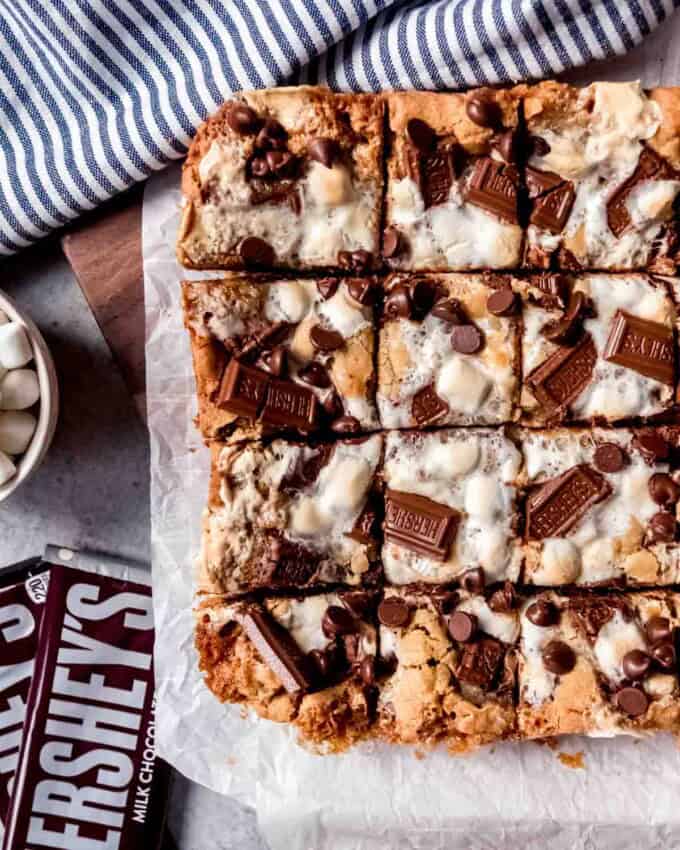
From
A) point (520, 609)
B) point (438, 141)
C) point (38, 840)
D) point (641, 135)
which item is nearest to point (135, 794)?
point (38, 840)

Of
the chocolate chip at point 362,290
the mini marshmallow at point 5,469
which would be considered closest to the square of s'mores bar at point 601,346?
the chocolate chip at point 362,290

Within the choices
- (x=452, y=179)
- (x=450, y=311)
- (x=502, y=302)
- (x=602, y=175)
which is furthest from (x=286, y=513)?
(x=602, y=175)

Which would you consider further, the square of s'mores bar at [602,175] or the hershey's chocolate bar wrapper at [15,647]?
the hershey's chocolate bar wrapper at [15,647]

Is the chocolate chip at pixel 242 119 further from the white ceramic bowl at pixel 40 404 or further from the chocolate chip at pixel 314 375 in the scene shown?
the white ceramic bowl at pixel 40 404

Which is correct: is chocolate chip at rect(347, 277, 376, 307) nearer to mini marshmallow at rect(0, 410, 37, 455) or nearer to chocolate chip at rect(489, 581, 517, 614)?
chocolate chip at rect(489, 581, 517, 614)

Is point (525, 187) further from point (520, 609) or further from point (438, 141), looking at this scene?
point (520, 609)

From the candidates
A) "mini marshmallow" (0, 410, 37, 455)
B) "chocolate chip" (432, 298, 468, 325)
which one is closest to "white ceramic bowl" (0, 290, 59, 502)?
"mini marshmallow" (0, 410, 37, 455)

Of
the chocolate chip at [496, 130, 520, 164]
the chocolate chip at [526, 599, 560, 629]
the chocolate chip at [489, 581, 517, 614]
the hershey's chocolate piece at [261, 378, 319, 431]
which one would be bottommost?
the chocolate chip at [526, 599, 560, 629]

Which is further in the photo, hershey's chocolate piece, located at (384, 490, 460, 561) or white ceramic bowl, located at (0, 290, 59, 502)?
white ceramic bowl, located at (0, 290, 59, 502)
